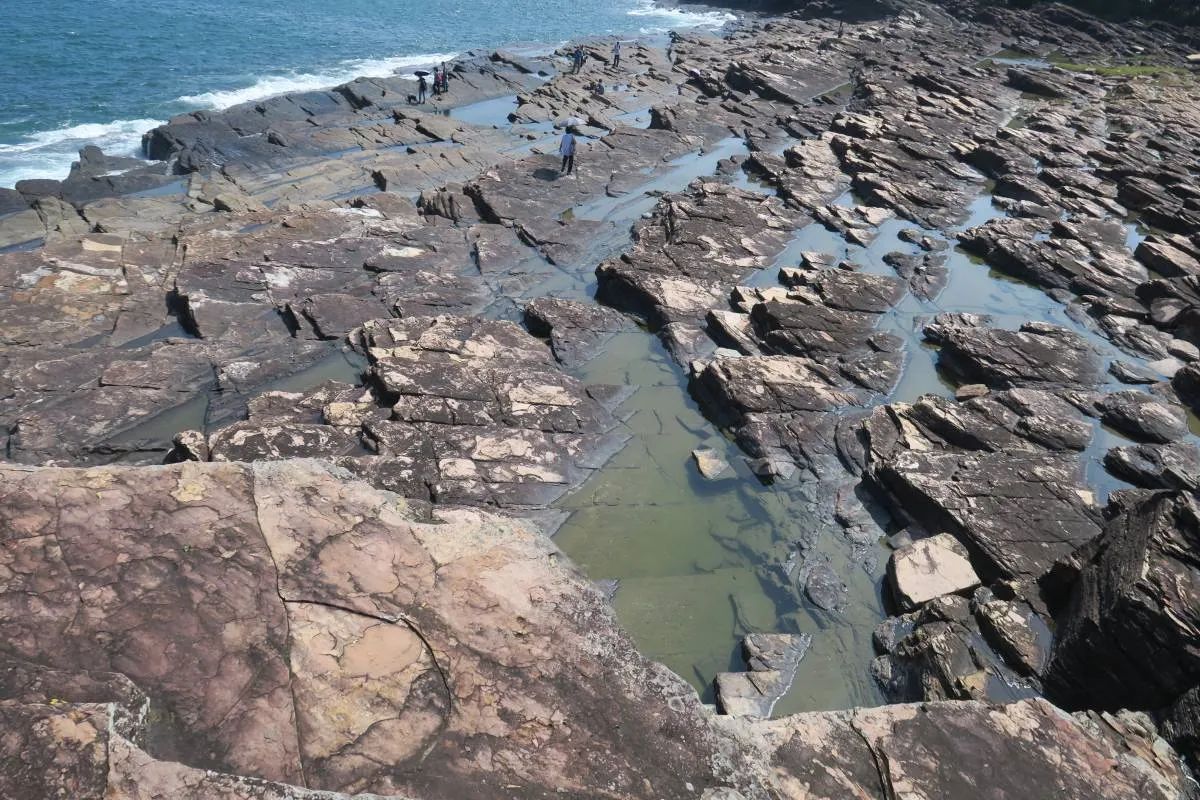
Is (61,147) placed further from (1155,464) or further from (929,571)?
(1155,464)

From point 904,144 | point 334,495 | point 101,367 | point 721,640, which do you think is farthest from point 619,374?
point 904,144

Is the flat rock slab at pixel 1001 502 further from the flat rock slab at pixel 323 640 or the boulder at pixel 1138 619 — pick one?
the flat rock slab at pixel 323 640

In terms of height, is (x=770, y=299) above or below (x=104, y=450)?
above

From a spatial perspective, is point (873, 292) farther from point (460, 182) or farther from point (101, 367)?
point (101, 367)

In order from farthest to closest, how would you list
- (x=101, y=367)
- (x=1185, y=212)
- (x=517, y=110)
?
(x=517, y=110)
(x=1185, y=212)
(x=101, y=367)

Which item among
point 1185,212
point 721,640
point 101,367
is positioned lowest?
Result: point 721,640

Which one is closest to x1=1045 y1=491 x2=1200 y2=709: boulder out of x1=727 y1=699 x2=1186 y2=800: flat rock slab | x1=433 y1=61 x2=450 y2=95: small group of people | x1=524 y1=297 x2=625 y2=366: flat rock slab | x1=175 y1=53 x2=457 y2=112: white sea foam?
x1=727 y1=699 x2=1186 y2=800: flat rock slab

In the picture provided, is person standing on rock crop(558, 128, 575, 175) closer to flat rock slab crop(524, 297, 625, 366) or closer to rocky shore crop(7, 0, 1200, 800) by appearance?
rocky shore crop(7, 0, 1200, 800)
